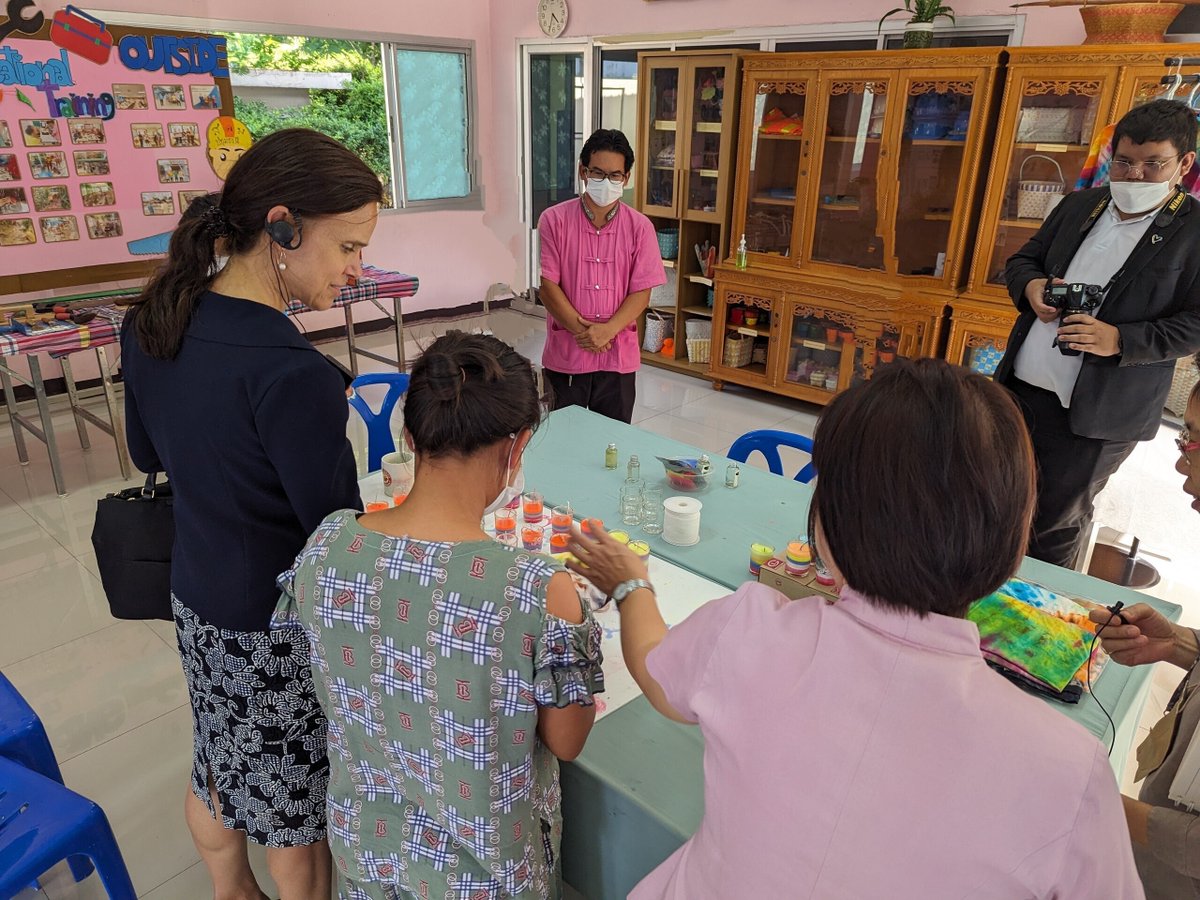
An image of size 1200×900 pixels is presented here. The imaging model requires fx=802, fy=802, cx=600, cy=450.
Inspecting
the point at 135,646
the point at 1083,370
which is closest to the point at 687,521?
the point at 1083,370

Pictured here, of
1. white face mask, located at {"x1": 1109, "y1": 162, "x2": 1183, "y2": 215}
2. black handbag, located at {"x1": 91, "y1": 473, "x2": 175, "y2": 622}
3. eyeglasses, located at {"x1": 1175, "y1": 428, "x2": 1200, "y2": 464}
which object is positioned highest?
white face mask, located at {"x1": 1109, "y1": 162, "x2": 1183, "y2": 215}

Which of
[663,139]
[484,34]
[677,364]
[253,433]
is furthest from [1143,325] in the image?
[484,34]

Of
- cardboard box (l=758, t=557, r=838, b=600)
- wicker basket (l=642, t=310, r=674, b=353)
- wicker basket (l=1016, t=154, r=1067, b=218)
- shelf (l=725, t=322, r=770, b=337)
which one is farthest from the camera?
wicker basket (l=642, t=310, r=674, b=353)

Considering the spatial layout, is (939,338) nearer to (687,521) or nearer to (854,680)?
(687,521)

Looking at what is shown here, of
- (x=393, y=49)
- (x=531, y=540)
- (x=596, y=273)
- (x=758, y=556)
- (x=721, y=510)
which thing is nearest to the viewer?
(x=758, y=556)

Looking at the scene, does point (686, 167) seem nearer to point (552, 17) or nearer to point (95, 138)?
point (552, 17)

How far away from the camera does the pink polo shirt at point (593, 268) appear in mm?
3053

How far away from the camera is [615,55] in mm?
5918

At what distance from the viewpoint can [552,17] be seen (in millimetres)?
6141

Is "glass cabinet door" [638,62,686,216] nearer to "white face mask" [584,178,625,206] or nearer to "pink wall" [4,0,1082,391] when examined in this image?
"pink wall" [4,0,1082,391]

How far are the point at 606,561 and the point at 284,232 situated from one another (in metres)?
0.74

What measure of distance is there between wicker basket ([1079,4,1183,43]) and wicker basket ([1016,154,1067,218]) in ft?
1.84

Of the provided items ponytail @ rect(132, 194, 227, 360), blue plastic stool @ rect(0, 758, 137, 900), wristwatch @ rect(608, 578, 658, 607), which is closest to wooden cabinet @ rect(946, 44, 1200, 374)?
wristwatch @ rect(608, 578, 658, 607)

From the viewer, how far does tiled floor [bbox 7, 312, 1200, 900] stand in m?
2.05
